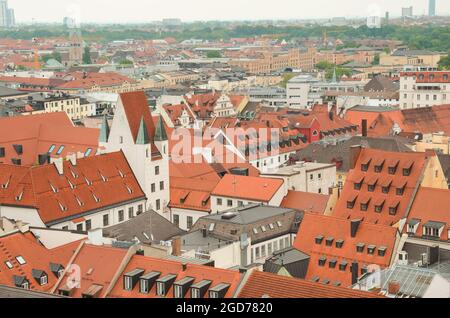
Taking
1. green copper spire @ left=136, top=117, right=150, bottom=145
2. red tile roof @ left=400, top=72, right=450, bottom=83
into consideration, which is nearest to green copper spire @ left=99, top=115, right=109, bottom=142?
green copper spire @ left=136, top=117, right=150, bottom=145

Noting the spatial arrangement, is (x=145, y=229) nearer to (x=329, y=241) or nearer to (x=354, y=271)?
(x=329, y=241)

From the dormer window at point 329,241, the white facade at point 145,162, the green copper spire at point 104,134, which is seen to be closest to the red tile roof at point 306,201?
the dormer window at point 329,241

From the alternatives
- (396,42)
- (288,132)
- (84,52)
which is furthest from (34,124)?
(396,42)

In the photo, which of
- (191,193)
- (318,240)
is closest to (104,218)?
(191,193)

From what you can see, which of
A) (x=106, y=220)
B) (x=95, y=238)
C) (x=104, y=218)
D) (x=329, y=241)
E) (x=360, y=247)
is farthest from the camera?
(x=106, y=220)

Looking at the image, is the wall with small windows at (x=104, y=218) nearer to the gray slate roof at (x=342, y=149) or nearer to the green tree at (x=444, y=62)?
the gray slate roof at (x=342, y=149)

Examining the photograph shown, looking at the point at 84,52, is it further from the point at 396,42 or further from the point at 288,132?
the point at 288,132
